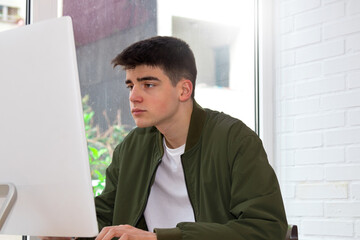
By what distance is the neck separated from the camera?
61.9 inches

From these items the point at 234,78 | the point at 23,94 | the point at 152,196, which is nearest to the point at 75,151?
the point at 23,94

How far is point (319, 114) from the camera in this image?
254cm

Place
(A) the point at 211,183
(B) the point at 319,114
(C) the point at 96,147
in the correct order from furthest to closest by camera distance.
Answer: (B) the point at 319,114 < (C) the point at 96,147 < (A) the point at 211,183

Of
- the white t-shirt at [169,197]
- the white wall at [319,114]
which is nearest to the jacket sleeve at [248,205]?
the white t-shirt at [169,197]

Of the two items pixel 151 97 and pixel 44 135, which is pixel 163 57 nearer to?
pixel 151 97

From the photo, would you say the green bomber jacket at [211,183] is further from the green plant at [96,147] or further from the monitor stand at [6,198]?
the green plant at [96,147]

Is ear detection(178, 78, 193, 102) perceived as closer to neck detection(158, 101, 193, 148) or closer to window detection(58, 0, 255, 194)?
neck detection(158, 101, 193, 148)

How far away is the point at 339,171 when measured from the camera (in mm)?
2426

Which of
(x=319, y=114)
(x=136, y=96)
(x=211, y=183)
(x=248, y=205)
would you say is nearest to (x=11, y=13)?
(x=136, y=96)

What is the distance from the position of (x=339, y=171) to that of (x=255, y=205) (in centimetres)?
130

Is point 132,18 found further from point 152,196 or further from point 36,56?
point 36,56

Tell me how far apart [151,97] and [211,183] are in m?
0.29

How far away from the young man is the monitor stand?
1.45 feet

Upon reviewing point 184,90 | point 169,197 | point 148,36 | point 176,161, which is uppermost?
point 148,36
